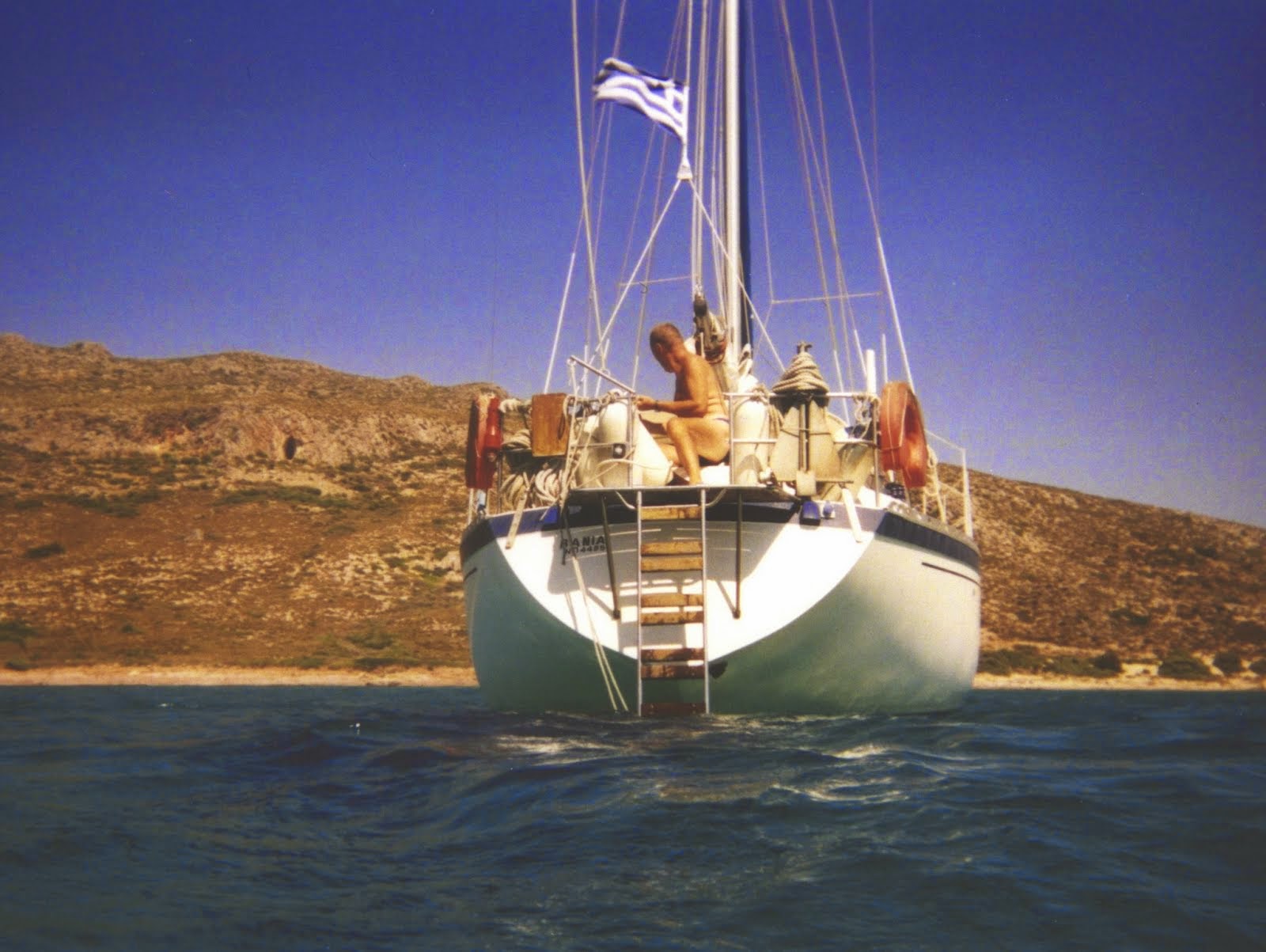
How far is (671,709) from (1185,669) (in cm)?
3454

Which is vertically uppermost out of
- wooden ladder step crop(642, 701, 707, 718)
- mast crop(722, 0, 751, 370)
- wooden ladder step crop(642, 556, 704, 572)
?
mast crop(722, 0, 751, 370)

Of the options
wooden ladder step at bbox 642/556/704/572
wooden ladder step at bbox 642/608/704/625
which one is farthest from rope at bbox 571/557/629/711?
wooden ladder step at bbox 642/556/704/572

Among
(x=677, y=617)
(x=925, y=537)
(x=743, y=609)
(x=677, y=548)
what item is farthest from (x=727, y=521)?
(x=925, y=537)

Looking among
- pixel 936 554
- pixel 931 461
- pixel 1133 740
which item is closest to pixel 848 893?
pixel 1133 740

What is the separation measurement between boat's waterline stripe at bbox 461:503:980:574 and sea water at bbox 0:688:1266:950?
2.02 metres

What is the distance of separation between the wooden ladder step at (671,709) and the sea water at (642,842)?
0.49 feet

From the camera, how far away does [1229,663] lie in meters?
39.7

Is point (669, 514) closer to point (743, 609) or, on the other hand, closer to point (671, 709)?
point (743, 609)

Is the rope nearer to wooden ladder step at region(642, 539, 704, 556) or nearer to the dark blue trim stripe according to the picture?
wooden ladder step at region(642, 539, 704, 556)

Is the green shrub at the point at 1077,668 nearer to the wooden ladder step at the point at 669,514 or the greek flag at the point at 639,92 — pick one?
the greek flag at the point at 639,92

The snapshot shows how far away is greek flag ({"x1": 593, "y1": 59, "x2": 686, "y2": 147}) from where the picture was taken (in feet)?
52.0

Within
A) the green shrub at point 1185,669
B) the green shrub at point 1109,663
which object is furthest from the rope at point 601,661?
the green shrub at point 1185,669

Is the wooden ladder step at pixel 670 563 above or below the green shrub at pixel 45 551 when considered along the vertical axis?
below

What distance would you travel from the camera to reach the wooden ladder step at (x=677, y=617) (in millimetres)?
10477
